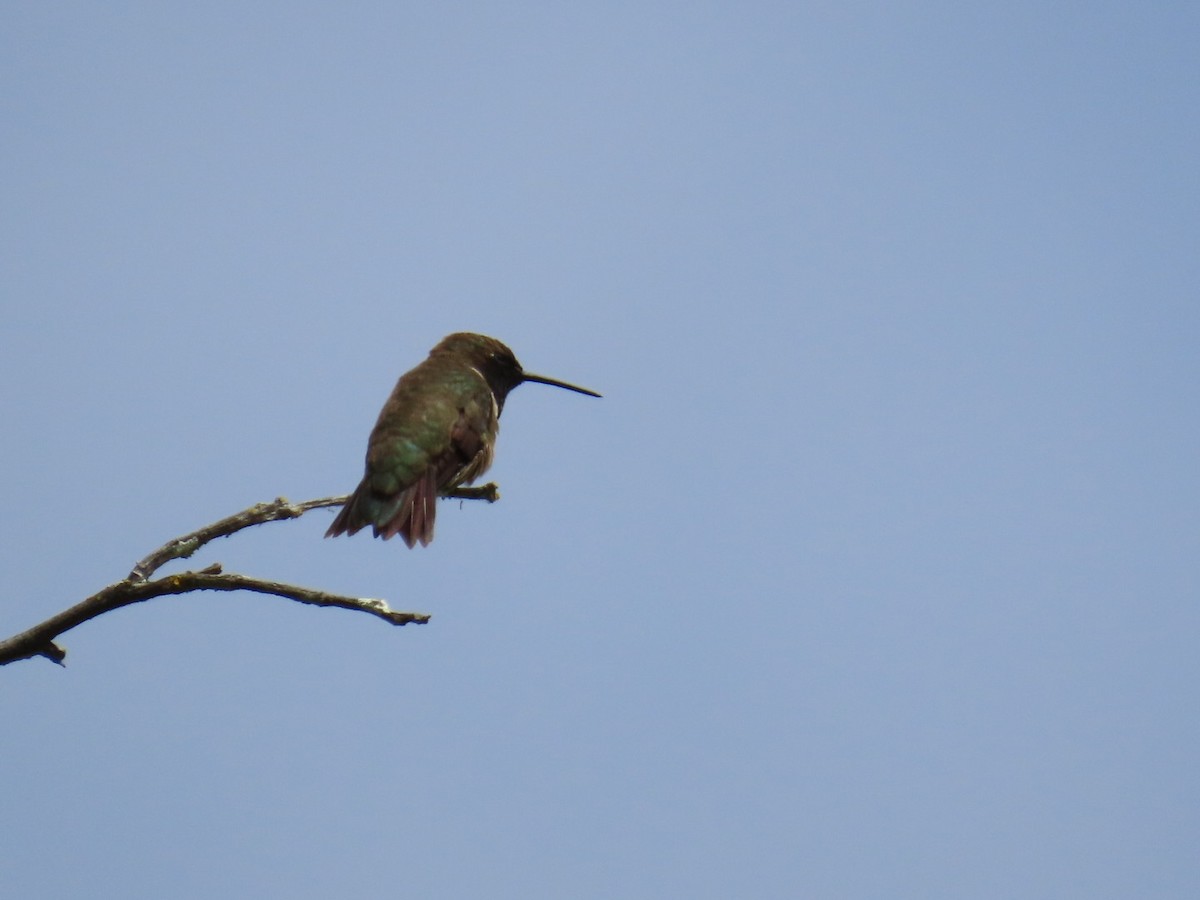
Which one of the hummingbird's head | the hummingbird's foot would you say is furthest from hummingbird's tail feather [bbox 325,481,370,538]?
the hummingbird's head

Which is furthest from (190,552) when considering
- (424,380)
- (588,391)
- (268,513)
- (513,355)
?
(588,391)

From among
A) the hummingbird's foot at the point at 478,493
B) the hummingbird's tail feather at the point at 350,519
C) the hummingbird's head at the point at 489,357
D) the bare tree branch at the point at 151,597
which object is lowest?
the bare tree branch at the point at 151,597

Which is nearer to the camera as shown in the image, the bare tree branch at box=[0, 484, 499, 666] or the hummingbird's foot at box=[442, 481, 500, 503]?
the bare tree branch at box=[0, 484, 499, 666]

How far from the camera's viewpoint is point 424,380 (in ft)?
26.0

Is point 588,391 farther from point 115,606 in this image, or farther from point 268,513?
point 115,606

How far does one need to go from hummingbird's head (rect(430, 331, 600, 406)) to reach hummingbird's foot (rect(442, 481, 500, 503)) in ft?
4.72

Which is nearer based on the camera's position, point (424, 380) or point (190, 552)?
point (190, 552)

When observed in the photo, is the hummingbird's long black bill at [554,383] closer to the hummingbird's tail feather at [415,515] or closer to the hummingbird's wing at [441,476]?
the hummingbird's wing at [441,476]

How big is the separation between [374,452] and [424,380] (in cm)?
93

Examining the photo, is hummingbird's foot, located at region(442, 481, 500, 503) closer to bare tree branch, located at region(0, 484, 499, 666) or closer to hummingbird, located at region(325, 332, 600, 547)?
hummingbird, located at region(325, 332, 600, 547)

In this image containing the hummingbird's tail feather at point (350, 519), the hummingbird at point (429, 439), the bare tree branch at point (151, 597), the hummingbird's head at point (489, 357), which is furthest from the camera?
the hummingbird's head at point (489, 357)

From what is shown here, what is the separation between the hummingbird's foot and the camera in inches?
276

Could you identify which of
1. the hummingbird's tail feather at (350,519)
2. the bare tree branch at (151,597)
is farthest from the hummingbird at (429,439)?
the bare tree branch at (151,597)

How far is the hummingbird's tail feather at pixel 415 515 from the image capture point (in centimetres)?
673
